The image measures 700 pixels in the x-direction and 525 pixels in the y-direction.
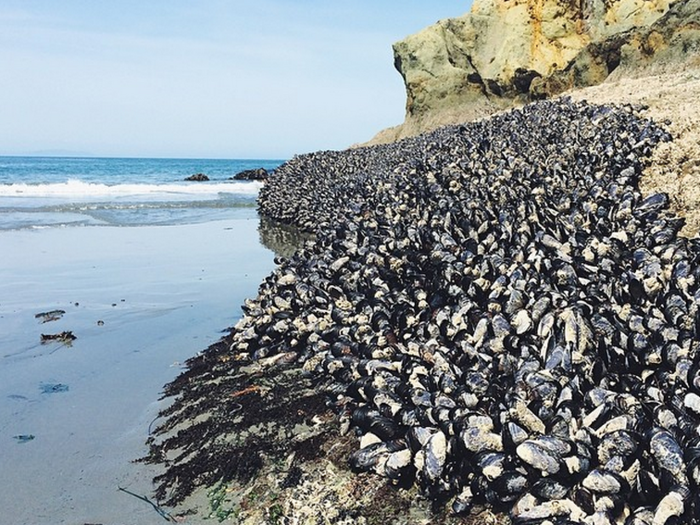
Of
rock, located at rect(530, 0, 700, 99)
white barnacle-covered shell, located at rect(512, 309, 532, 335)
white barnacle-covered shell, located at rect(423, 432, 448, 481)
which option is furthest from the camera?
rock, located at rect(530, 0, 700, 99)

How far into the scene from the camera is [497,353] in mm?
3738

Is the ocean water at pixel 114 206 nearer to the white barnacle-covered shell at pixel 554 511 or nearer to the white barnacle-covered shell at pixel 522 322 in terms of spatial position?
the white barnacle-covered shell at pixel 522 322

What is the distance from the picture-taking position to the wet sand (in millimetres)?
3486

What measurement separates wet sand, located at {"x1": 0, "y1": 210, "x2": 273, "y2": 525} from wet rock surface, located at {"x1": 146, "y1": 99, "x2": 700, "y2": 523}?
312 mm

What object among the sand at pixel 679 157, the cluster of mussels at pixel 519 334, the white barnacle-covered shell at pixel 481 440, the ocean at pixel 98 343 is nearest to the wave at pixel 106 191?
the ocean at pixel 98 343

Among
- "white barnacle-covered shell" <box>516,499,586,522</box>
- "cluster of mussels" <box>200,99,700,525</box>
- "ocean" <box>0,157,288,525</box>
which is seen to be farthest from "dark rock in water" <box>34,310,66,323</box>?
"white barnacle-covered shell" <box>516,499,586,522</box>

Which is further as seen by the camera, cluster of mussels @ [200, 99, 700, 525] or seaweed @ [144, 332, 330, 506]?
seaweed @ [144, 332, 330, 506]

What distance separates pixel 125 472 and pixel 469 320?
2497mm

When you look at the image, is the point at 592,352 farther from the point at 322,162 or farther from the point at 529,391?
the point at 322,162

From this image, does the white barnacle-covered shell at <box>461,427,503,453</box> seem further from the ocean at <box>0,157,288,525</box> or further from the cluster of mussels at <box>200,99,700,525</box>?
the ocean at <box>0,157,288,525</box>

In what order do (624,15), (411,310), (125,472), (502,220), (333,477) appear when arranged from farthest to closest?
1. (624,15)
2. (502,220)
3. (411,310)
4. (125,472)
5. (333,477)

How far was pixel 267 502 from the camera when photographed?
3.21m

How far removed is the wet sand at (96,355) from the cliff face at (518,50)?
47.4ft

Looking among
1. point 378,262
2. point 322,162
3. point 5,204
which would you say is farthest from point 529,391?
point 5,204
